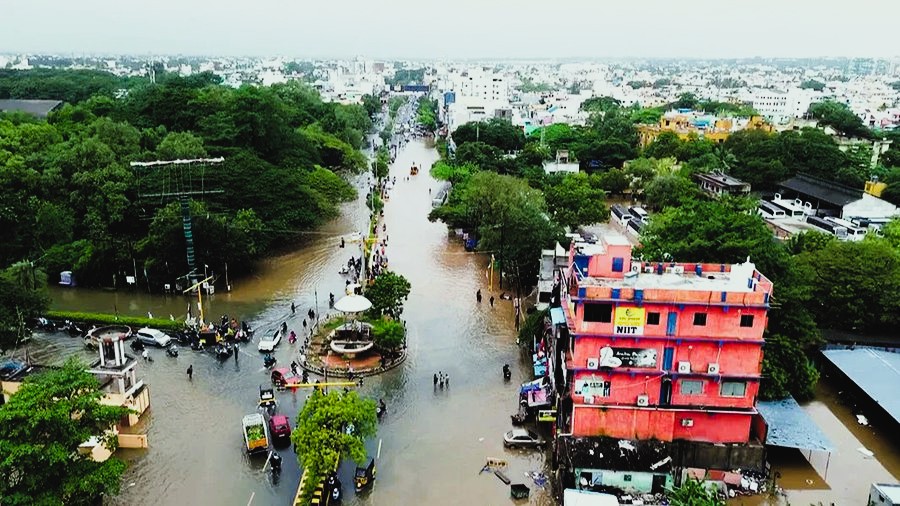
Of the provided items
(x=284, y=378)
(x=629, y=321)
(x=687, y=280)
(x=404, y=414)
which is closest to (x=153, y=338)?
(x=284, y=378)

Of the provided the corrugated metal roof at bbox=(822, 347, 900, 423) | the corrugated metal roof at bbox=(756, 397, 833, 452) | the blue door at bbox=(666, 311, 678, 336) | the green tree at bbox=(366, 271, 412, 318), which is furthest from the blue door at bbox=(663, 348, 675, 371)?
the green tree at bbox=(366, 271, 412, 318)

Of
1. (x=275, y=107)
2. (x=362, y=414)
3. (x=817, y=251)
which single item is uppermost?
(x=275, y=107)

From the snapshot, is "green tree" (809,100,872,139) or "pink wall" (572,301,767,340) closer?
"pink wall" (572,301,767,340)

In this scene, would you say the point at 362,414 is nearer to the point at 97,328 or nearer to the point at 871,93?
the point at 97,328

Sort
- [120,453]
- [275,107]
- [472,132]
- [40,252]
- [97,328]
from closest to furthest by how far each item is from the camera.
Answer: [120,453], [97,328], [40,252], [275,107], [472,132]

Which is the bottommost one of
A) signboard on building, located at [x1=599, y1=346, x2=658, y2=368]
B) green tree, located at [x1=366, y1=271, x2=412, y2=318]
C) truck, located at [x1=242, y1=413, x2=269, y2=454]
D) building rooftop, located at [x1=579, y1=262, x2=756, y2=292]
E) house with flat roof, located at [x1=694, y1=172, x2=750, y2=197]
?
truck, located at [x1=242, y1=413, x2=269, y2=454]

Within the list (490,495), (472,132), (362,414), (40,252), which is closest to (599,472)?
(490,495)

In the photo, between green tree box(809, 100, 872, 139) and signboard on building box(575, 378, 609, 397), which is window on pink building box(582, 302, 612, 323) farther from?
green tree box(809, 100, 872, 139)
